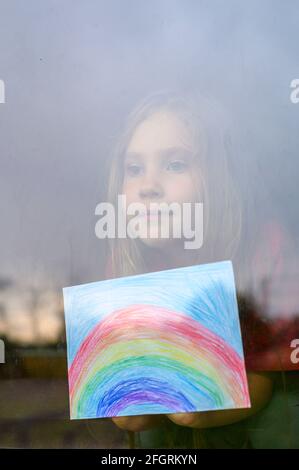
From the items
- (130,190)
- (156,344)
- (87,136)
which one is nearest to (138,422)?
(156,344)

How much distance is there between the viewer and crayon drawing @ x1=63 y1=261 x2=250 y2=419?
59.7 inches

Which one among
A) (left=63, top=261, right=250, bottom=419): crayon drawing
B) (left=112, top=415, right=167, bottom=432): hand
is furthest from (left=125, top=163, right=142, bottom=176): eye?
(left=112, top=415, right=167, bottom=432): hand

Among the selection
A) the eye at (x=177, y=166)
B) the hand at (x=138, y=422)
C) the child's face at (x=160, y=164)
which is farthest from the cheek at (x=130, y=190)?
the hand at (x=138, y=422)

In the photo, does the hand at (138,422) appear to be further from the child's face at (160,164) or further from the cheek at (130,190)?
the cheek at (130,190)

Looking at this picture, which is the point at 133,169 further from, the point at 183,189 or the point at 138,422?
the point at 138,422

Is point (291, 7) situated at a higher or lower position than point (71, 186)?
higher

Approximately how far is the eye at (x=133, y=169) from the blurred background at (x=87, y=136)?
0.21 feet

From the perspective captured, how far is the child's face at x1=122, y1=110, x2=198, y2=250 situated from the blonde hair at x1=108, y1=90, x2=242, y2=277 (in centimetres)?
2

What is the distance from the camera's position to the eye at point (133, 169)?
5.15 ft

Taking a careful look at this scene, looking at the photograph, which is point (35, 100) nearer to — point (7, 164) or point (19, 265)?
point (7, 164)

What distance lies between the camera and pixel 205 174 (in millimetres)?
1567

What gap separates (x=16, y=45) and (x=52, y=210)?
1.48 feet
